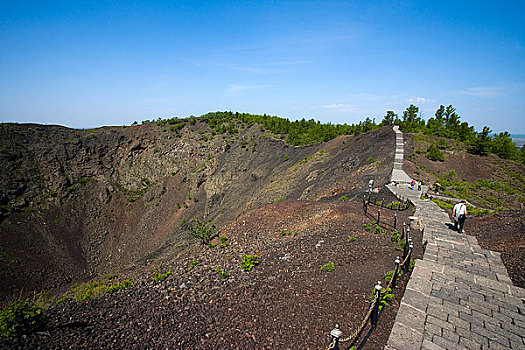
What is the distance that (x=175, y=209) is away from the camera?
109 feet

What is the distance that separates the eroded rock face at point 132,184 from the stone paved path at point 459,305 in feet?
37.0

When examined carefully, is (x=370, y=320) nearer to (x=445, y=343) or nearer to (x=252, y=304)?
(x=445, y=343)

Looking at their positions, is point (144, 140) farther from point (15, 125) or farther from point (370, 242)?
point (370, 242)

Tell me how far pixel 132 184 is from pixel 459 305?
39.5 m

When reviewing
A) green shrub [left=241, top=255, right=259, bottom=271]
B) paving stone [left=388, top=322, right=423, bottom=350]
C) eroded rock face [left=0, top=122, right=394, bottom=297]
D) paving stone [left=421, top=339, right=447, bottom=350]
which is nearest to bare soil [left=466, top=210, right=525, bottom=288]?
paving stone [left=421, top=339, right=447, bottom=350]

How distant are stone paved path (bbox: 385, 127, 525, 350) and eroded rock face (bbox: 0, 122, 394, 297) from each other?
1127 cm

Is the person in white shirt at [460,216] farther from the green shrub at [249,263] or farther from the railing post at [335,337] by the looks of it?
the railing post at [335,337]

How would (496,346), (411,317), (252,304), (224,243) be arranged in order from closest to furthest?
1. (496,346)
2. (411,317)
3. (252,304)
4. (224,243)

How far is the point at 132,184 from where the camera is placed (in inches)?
1474

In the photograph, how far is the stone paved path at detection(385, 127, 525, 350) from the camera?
176 inches

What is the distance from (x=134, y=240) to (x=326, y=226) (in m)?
26.3

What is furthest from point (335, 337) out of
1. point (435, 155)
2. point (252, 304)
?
point (435, 155)

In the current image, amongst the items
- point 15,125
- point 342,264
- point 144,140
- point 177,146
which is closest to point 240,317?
point 342,264

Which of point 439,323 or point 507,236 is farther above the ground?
point 507,236
